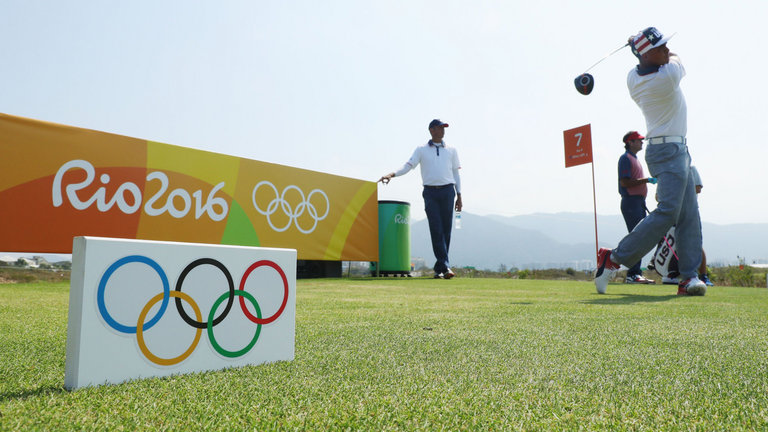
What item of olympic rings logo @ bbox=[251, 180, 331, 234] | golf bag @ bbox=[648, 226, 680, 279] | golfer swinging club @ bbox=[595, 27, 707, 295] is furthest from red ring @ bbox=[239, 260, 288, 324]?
olympic rings logo @ bbox=[251, 180, 331, 234]

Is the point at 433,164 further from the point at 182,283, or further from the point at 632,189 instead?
the point at 182,283

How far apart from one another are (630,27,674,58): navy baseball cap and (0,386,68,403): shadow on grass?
3620 mm

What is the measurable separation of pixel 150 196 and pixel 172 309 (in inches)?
185

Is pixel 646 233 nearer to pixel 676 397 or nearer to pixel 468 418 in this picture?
pixel 676 397

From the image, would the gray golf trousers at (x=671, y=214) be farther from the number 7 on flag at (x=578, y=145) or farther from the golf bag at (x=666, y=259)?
the number 7 on flag at (x=578, y=145)

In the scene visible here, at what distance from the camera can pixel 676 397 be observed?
0.92 metres

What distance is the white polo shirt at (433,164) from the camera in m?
6.69

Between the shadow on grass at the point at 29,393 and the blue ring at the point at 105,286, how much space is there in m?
0.15

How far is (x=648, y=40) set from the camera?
318cm

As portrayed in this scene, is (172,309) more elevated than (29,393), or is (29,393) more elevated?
(172,309)

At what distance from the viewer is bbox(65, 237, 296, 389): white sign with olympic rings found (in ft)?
3.14

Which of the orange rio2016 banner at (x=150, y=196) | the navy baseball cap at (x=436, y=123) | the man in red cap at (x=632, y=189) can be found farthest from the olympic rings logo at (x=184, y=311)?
the navy baseball cap at (x=436, y=123)

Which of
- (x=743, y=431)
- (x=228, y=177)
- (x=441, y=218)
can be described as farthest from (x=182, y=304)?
(x=441, y=218)

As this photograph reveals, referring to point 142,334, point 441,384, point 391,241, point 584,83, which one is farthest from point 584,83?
point 391,241
